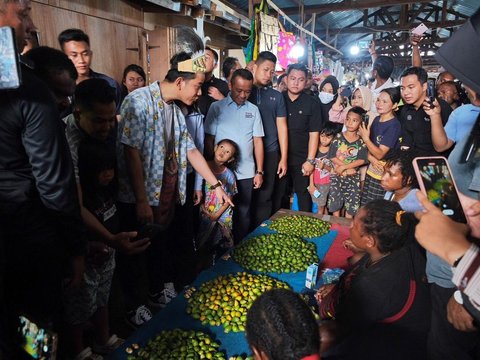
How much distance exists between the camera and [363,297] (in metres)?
1.79

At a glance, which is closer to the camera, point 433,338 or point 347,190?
point 433,338

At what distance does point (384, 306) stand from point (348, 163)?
276cm

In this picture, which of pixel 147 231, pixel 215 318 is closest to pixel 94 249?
pixel 147 231

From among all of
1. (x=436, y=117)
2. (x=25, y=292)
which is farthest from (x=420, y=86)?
(x=25, y=292)

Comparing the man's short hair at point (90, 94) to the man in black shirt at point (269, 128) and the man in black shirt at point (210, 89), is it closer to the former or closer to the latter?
the man in black shirt at point (210, 89)

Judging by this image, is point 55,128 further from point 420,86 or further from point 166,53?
point 166,53

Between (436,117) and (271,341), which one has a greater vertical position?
(436,117)

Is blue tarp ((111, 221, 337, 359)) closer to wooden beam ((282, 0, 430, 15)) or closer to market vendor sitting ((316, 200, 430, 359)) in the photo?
market vendor sitting ((316, 200, 430, 359))

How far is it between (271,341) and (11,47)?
145 centimetres

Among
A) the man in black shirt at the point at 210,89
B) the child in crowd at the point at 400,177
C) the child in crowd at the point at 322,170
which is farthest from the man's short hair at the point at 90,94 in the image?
the child in crowd at the point at 322,170

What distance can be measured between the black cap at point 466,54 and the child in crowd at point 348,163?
3.17 meters

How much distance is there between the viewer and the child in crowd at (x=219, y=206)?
3.66 metres

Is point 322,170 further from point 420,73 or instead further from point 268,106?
point 420,73

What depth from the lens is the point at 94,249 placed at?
2092mm
